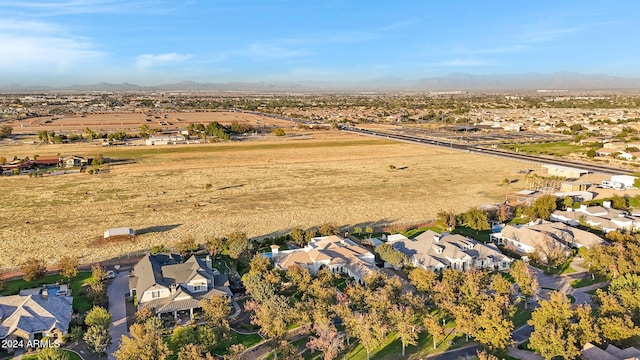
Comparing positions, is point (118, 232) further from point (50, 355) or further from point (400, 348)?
point (400, 348)

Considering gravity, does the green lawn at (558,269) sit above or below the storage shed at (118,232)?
below

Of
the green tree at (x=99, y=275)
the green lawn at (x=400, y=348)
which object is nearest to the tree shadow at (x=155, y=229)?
the green tree at (x=99, y=275)

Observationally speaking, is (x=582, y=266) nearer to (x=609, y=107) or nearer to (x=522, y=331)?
(x=522, y=331)

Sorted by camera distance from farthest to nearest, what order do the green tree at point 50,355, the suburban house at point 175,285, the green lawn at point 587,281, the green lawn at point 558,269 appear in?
the green lawn at point 558,269 < the green lawn at point 587,281 < the suburban house at point 175,285 < the green tree at point 50,355

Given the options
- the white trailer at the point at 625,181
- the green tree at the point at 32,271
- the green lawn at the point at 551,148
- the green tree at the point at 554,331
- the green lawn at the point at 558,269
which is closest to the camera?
the green tree at the point at 554,331

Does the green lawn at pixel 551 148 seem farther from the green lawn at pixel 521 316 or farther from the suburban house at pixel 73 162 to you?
the suburban house at pixel 73 162

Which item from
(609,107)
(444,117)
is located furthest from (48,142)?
(609,107)

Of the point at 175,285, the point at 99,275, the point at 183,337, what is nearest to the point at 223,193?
the point at 99,275

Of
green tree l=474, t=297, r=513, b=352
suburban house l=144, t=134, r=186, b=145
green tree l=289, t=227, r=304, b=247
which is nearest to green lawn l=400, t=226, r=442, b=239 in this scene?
green tree l=289, t=227, r=304, b=247
